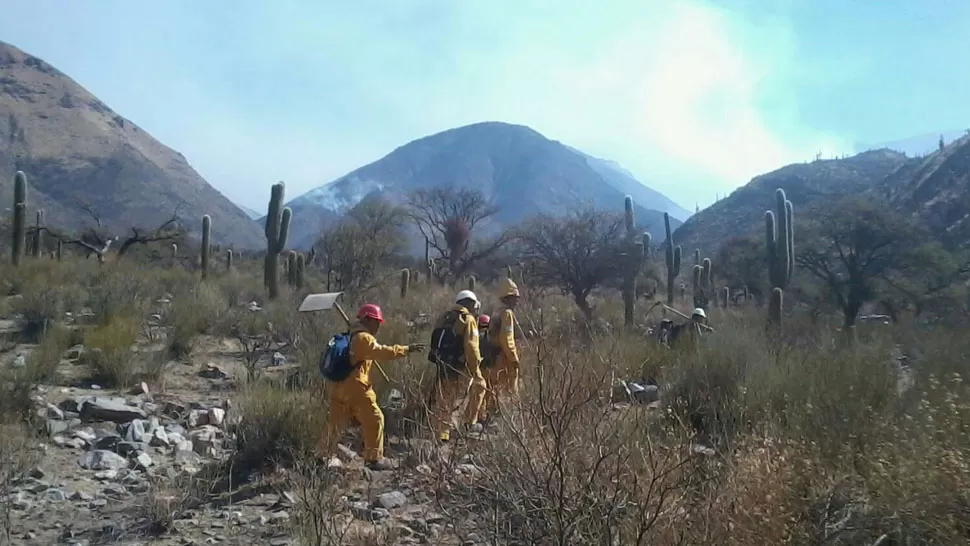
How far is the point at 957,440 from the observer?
397 centimetres

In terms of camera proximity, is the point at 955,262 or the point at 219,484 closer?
the point at 219,484

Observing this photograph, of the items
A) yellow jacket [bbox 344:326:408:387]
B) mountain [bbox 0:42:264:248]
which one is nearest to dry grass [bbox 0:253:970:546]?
yellow jacket [bbox 344:326:408:387]

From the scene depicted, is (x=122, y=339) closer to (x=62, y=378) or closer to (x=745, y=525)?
(x=62, y=378)

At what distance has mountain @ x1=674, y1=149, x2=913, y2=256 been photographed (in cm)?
7031

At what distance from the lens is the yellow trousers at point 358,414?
6.73 metres

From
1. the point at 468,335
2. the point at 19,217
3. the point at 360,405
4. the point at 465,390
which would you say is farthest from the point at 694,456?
the point at 19,217

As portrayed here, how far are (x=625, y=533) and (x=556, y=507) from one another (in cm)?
35

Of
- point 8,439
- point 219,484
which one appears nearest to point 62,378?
point 8,439

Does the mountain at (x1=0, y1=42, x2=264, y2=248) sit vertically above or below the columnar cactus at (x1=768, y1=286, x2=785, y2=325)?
above

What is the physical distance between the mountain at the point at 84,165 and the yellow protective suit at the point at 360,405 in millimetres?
75356

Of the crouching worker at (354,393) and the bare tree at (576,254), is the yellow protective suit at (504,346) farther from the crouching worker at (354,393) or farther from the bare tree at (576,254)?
the bare tree at (576,254)

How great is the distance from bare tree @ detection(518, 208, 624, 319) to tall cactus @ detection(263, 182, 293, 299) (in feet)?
27.1

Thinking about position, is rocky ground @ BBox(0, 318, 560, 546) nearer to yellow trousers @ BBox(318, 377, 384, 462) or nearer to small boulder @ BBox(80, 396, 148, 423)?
small boulder @ BBox(80, 396, 148, 423)

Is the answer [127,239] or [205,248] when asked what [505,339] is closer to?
[205,248]
